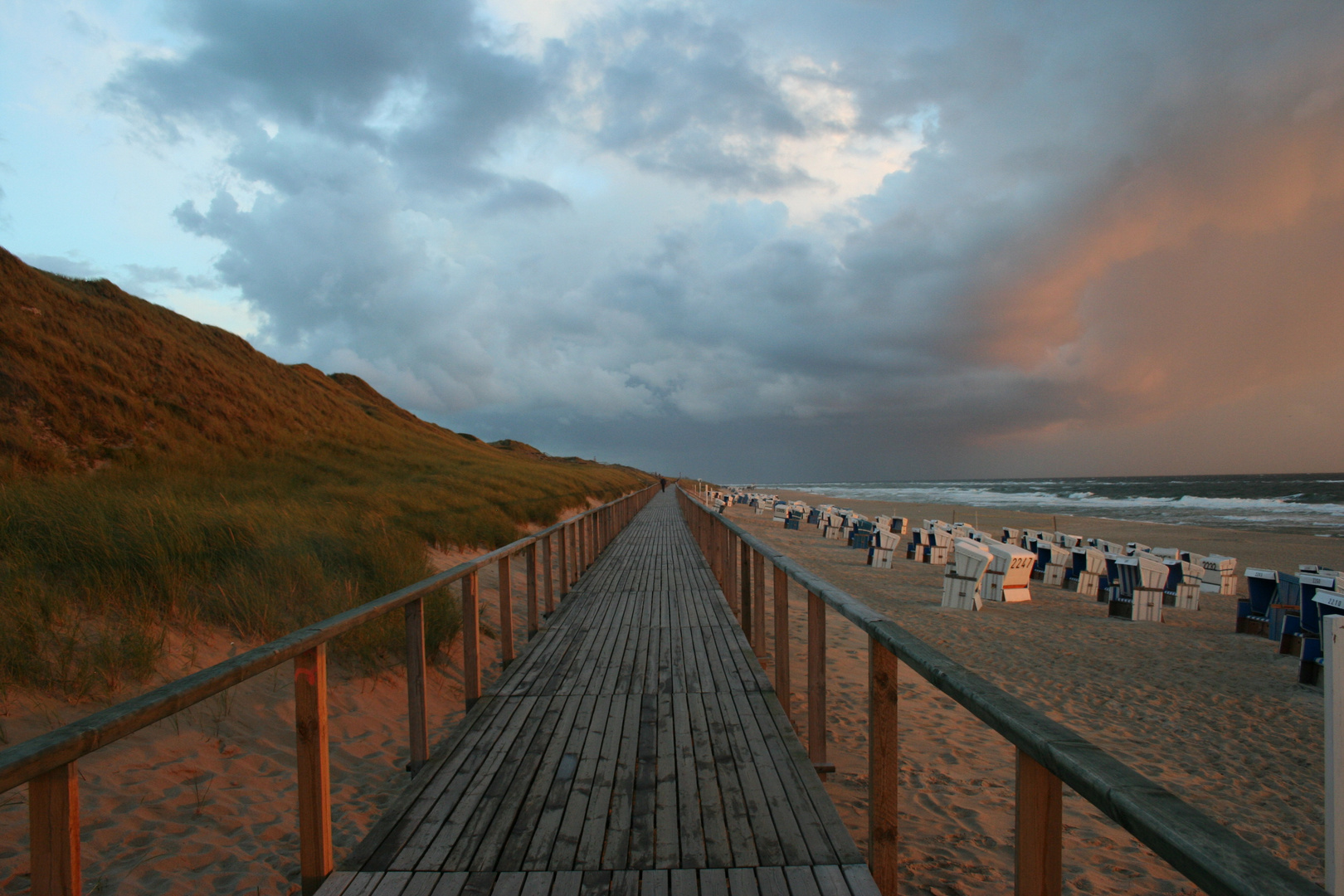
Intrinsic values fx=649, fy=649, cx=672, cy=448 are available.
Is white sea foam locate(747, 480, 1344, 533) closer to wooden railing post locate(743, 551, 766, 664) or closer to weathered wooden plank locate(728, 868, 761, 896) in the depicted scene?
wooden railing post locate(743, 551, 766, 664)

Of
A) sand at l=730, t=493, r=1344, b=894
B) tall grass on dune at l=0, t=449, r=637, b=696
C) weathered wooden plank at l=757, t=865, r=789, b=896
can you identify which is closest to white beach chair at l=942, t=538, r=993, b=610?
sand at l=730, t=493, r=1344, b=894

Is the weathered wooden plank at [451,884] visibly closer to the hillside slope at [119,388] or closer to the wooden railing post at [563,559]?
the wooden railing post at [563,559]

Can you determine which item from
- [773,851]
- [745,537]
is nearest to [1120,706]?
[745,537]

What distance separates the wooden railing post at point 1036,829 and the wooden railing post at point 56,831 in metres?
1.91

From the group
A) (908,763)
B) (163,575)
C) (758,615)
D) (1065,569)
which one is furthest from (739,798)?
(1065,569)

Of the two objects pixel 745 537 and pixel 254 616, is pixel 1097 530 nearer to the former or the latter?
pixel 745 537

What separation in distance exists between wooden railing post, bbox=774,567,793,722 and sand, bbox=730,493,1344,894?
53 cm

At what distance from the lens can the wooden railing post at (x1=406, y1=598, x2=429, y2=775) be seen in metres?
3.08

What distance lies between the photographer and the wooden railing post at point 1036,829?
131cm

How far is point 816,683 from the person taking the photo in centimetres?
313

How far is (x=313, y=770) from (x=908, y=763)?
343cm

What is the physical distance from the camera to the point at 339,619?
8.18 ft

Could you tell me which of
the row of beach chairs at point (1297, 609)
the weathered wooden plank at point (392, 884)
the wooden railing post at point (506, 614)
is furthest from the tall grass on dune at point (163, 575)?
the row of beach chairs at point (1297, 609)

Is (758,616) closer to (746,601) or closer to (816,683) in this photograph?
(746,601)
